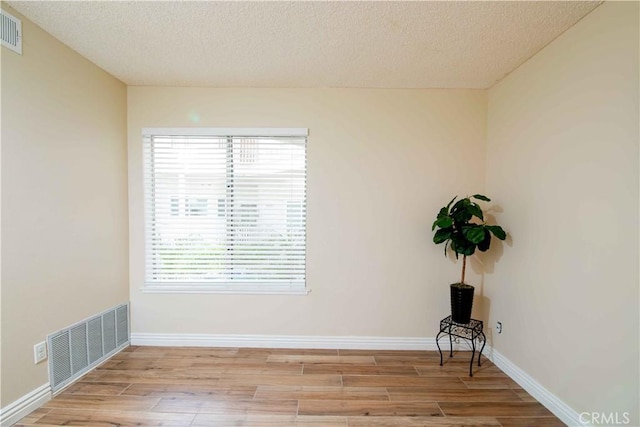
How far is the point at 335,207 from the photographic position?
2.92 meters

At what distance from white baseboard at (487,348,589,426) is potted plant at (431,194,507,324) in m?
0.47

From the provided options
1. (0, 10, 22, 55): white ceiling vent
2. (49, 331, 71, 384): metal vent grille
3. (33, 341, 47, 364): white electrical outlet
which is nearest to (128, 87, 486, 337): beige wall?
(49, 331, 71, 384): metal vent grille

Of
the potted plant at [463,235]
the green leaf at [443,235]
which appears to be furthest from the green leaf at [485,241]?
the green leaf at [443,235]

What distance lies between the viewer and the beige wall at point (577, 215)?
1.60 metres

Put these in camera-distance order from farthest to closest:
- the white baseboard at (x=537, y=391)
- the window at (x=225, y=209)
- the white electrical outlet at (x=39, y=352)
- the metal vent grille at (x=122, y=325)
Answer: the window at (x=225, y=209) < the metal vent grille at (x=122, y=325) < the white electrical outlet at (x=39, y=352) < the white baseboard at (x=537, y=391)

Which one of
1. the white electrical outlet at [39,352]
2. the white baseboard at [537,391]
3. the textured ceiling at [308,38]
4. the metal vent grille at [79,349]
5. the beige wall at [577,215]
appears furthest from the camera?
the metal vent grille at [79,349]

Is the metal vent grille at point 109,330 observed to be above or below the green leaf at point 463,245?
below

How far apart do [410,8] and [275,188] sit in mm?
1809

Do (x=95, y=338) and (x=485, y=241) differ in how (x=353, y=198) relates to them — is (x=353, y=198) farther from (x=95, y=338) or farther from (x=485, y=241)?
(x=95, y=338)

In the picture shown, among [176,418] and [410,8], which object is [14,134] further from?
[410,8]

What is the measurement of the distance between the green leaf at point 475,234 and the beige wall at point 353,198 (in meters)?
0.55

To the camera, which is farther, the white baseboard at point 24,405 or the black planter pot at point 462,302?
the black planter pot at point 462,302

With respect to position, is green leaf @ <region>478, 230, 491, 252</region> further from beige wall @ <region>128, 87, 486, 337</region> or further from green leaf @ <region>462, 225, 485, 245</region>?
beige wall @ <region>128, 87, 486, 337</region>

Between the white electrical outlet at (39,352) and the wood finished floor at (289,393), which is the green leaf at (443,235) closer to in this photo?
the wood finished floor at (289,393)
